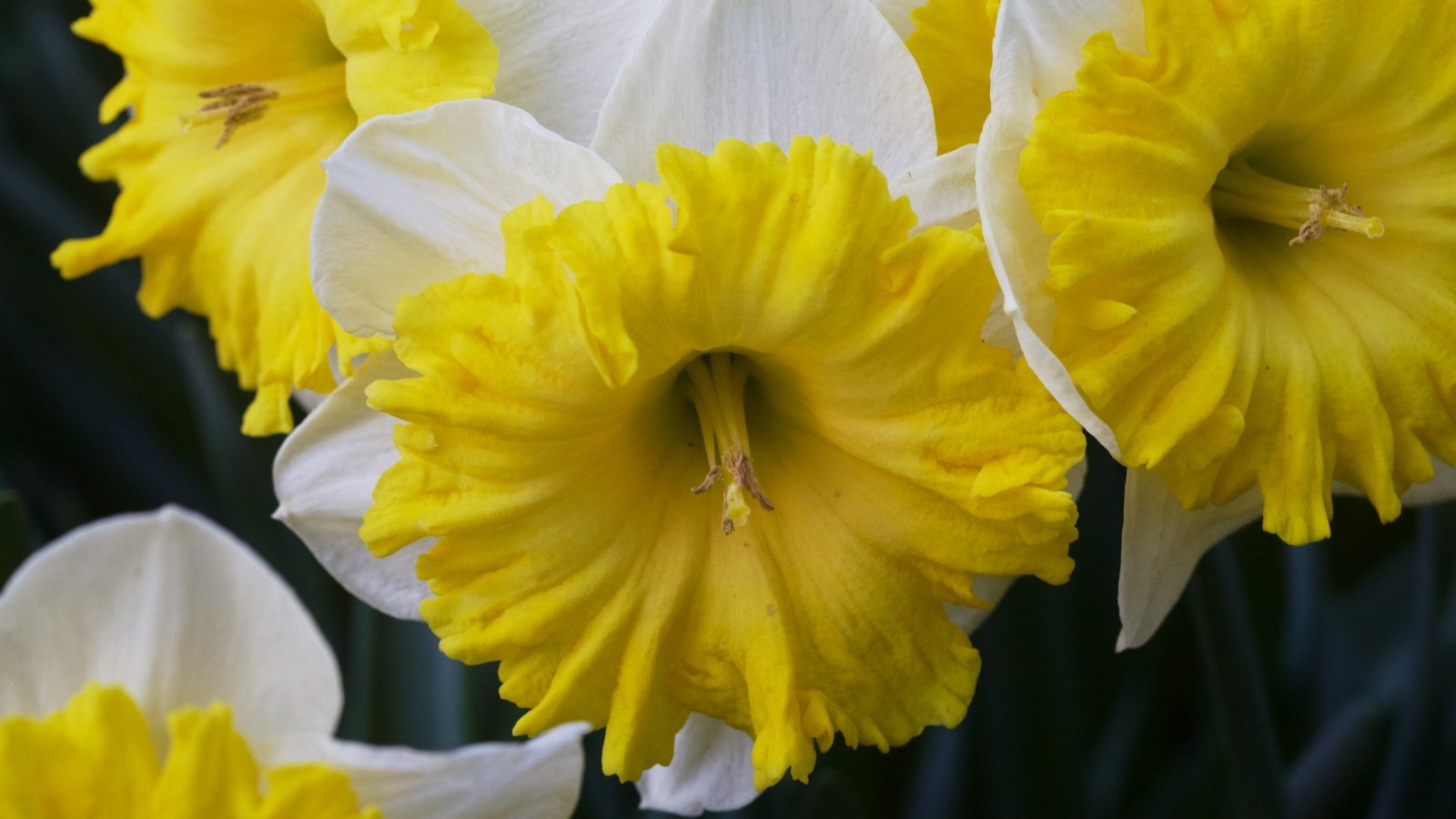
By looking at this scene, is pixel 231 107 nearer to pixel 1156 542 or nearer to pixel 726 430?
pixel 726 430

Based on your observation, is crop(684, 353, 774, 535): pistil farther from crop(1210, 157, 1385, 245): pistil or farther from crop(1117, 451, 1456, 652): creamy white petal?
crop(1210, 157, 1385, 245): pistil

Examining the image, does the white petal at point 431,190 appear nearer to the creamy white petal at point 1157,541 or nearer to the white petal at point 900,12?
the white petal at point 900,12

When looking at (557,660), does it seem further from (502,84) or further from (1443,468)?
(1443,468)

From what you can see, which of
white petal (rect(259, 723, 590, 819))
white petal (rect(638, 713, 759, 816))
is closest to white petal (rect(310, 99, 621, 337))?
white petal (rect(259, 723, 590, 819))

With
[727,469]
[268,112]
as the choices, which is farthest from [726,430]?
[268,112]

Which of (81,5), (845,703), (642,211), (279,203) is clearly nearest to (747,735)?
(845,703)

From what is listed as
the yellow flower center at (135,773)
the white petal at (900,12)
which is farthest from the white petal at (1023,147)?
the yellow flower center at (135,773)
